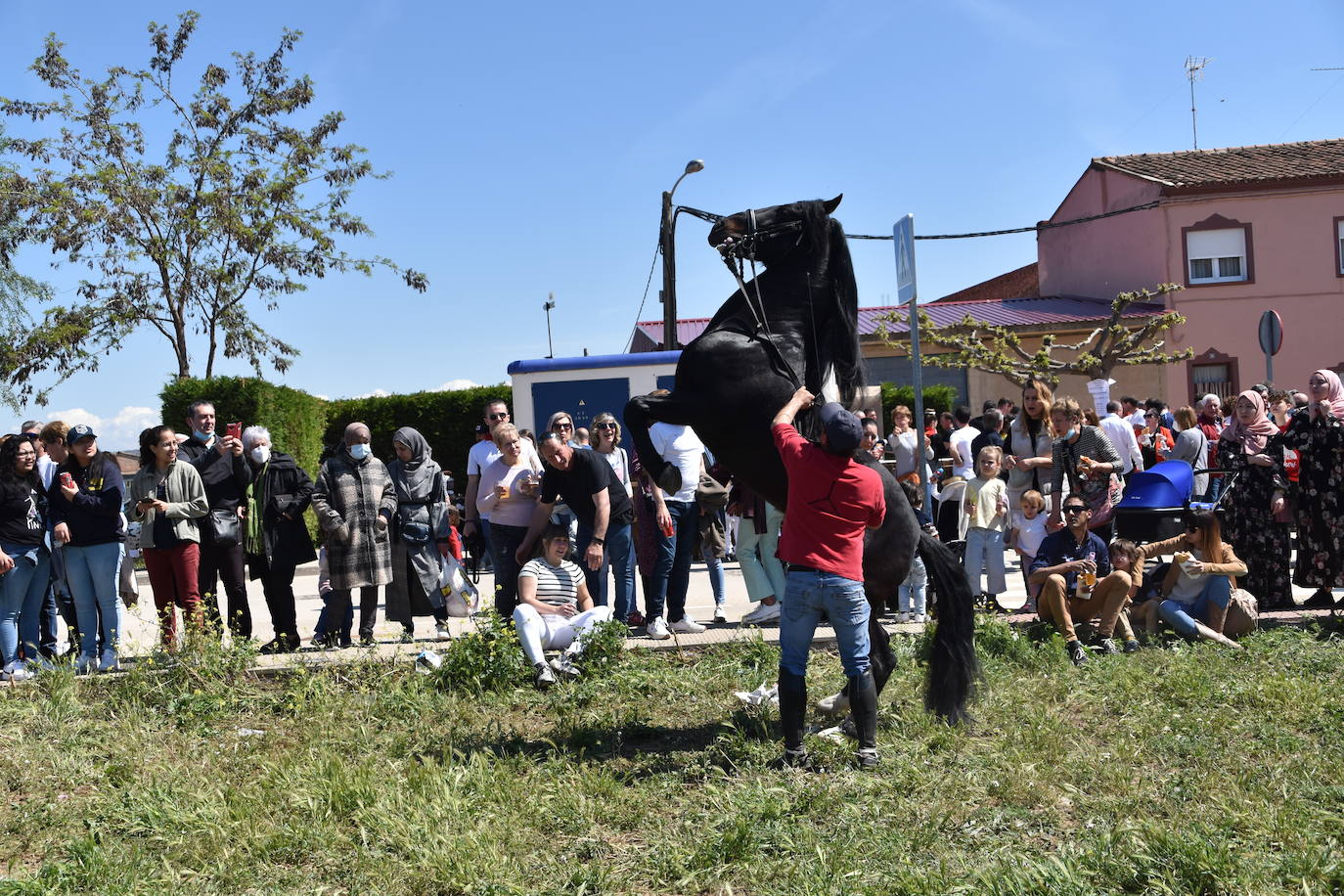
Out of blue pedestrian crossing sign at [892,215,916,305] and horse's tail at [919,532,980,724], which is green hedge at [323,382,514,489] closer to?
blue pedestrian crossing sign at [892,215,916,305]

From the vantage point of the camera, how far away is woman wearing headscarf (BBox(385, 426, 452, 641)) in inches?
352

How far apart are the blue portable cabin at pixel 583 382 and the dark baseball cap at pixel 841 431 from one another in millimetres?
9876

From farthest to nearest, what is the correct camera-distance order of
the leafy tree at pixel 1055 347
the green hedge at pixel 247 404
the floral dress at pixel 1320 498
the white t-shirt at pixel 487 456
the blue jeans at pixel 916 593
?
the leafy tree at pixel 1055 347 → the green hedge at pixel 247 404 → the white t-shirt at pixel 487 456 → the blue jeans at pixel 916 593 → the floral dress at pixel 1320 498

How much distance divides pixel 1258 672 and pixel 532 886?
194 inches

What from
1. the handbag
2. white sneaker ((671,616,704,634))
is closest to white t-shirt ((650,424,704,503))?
white sneaker ((671,616,704,634))

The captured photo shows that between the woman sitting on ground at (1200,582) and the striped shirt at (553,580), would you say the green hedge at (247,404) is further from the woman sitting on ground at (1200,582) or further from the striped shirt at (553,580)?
the woman sitting on ground at (1200,582)

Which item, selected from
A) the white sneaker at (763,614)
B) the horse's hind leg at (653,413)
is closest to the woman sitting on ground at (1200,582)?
the white sneaker at (763,614)

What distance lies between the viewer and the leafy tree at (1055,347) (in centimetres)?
2559

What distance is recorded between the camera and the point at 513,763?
5.41 meters

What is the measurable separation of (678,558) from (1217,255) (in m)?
25.0

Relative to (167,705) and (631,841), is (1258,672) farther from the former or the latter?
(167,705)

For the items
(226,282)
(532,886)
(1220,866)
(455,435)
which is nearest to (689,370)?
(532,886)

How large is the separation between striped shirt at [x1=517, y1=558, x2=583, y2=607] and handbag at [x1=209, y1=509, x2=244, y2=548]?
2.34m

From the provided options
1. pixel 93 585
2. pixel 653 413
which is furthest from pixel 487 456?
pixel 653 413
